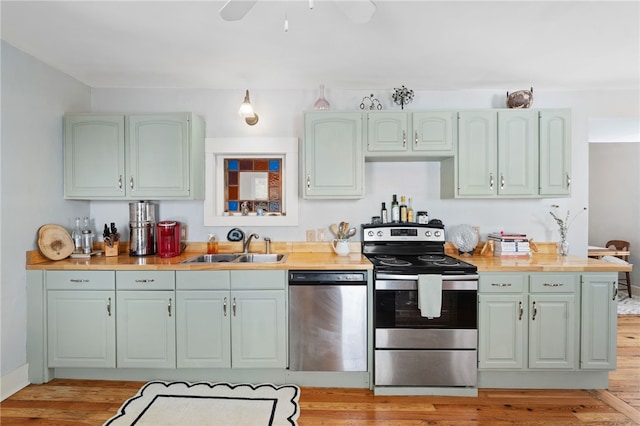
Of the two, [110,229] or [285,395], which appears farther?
[110,229]

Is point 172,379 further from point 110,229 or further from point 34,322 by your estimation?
point 110,229

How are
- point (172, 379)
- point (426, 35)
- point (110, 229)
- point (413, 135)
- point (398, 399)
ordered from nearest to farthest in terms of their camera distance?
point (426, 35) < point (398, 399) < point (172, 379) < point (413, 135) < point (110, 229)

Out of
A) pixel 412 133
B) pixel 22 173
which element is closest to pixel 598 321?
pixel 412 133

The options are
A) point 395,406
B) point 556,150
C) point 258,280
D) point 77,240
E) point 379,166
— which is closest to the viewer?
point 395,406

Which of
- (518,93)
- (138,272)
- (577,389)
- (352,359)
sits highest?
(518,93)

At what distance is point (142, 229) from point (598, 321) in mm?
3726

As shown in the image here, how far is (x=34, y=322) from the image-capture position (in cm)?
259

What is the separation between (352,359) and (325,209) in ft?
4.42

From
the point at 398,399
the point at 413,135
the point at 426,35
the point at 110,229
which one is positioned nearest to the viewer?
the point at 426,35

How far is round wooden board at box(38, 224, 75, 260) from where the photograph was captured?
268 cm

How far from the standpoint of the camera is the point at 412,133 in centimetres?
290

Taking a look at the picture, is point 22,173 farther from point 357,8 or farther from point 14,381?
point 357,8

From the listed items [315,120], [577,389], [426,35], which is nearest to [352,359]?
[577,389]

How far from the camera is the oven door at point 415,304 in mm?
2496
